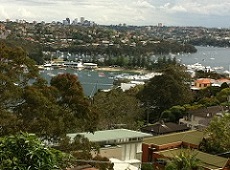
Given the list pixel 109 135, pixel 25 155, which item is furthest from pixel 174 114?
pixel 25 155

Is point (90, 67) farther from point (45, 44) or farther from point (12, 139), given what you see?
point (12, 139)

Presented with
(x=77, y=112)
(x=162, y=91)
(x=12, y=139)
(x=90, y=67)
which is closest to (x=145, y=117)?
(x=162, y=91)

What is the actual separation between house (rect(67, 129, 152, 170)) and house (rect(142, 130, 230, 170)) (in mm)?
780

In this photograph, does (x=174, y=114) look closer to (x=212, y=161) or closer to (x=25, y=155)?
(x=212, y=161)

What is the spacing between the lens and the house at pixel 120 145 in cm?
1208

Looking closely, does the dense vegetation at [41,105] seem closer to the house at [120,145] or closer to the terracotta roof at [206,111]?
the house at [120,145]

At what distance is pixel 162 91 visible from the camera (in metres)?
24.2

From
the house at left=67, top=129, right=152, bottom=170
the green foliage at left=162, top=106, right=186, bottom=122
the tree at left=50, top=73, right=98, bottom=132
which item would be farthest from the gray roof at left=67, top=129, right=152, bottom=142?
the green foliage at left=162, top=106, right=186, bottom=122

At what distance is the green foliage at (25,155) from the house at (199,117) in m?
17.8

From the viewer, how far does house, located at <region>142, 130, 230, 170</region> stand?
43.1 feet

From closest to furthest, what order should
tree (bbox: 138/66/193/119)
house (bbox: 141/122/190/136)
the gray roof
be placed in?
the gray roof, house (bbox: 141/122/190/136), tree (bbox: 138/66/193/119)

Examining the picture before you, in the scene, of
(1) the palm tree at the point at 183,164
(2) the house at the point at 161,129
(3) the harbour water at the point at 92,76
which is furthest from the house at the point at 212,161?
(3) the harbour water at the point at 92,76

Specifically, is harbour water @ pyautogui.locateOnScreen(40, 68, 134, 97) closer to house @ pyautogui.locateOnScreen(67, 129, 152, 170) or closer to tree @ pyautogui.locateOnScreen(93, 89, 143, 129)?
tree @ pyautogui.locateOnScreen(93, 89, 143, 129)

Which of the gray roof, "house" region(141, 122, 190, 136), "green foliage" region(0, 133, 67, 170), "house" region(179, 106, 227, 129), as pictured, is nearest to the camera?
"green foliage" region(0, 133, 67, 170)
